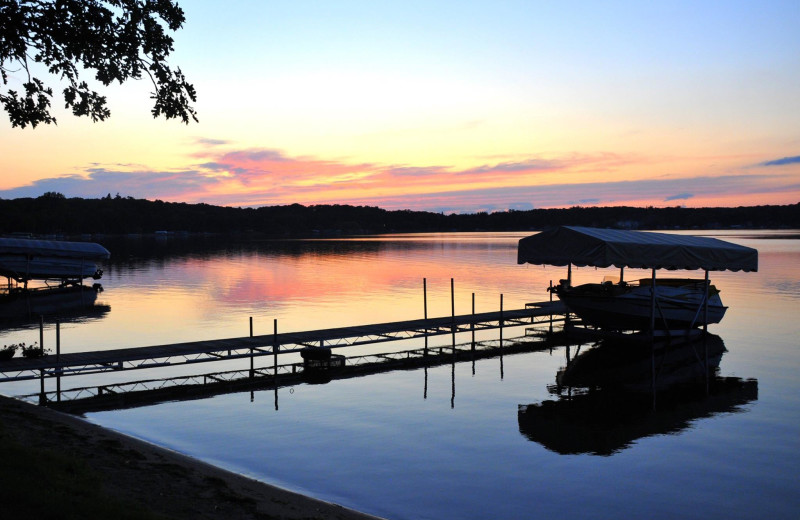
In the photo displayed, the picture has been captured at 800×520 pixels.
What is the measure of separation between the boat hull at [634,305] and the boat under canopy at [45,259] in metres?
45.0

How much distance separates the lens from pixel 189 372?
25.9m

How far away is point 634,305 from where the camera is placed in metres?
30.7

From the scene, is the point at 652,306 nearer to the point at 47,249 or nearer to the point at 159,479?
the point at 159,479

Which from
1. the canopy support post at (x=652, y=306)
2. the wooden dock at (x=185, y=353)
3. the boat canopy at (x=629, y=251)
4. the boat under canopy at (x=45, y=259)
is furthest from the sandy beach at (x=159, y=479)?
the boat under canopy at (x=45, y=259)

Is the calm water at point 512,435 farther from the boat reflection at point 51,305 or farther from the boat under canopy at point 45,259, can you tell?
the boat under canopy at point 45,259

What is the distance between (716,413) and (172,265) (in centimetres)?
8481

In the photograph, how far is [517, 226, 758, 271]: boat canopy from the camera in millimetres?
28031

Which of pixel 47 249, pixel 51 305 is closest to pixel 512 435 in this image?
pixel 51 305

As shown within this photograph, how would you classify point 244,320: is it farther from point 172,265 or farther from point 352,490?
point 172,265

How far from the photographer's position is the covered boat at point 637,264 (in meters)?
28.5

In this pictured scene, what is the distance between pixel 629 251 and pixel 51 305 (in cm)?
4250

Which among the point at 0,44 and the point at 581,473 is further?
the point at 581,473

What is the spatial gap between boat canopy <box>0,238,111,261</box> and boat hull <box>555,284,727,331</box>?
1763 inches

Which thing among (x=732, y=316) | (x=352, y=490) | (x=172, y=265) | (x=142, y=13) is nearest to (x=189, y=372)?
(x=352, y=490)
